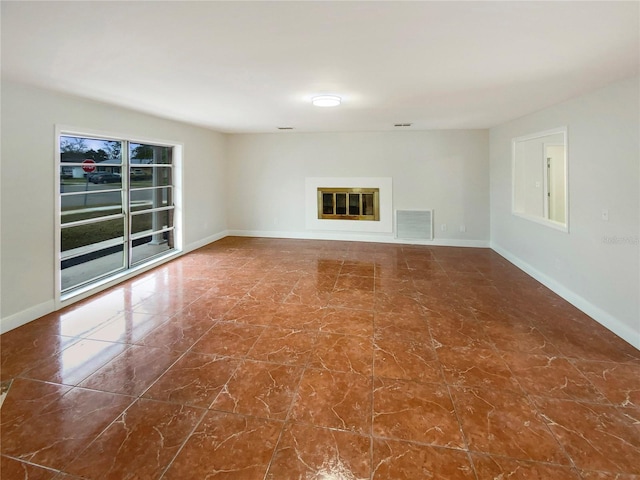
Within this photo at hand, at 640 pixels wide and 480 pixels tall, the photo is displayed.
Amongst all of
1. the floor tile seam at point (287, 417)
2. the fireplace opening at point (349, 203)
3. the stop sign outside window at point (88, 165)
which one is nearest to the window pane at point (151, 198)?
the stop sign outside window at point (88, 165)

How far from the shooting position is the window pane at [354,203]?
7164 millimetres

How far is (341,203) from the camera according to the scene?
23.9 ft

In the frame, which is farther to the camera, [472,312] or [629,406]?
[472,312]

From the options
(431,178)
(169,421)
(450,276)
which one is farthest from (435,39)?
(431,178)

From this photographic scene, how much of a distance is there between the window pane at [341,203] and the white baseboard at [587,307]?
354 cm

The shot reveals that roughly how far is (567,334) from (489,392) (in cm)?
147

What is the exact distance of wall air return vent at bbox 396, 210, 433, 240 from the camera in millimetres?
6848

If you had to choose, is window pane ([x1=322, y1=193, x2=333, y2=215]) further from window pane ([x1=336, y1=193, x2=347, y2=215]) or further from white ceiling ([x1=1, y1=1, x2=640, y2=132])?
white ceiling ([x1=1, y1=1, x2=640, y2=132])

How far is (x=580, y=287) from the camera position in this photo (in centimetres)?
365

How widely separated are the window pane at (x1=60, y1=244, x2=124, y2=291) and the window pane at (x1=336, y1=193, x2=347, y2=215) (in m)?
4.32

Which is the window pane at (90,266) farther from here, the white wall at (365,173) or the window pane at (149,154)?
the white wall at (365,173)

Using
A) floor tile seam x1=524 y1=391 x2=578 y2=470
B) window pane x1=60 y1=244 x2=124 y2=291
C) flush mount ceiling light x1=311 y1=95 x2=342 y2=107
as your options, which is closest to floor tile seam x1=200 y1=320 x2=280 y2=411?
floor tile seam x1=524 y1=391 x2=578 y2=470

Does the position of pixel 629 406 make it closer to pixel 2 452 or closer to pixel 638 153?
pixel 638 153

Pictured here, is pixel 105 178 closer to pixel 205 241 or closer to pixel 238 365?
pixel 205 241
